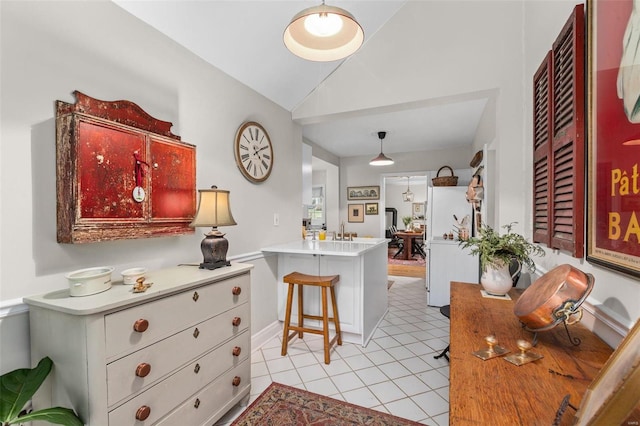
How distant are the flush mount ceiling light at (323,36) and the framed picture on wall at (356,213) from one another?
4666 millimetres

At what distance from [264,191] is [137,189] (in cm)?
130

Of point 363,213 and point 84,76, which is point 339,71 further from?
point 363,213

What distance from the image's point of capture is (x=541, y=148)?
5.63 feet

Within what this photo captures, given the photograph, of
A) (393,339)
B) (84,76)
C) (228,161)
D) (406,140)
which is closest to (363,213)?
(406,140)

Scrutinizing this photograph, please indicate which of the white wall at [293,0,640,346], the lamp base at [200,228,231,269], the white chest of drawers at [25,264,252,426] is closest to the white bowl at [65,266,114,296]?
the white chest of drawers at [25,264,252,426]

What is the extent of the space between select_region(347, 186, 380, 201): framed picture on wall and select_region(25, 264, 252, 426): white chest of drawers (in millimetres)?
4697

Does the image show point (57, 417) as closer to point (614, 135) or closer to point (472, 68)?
point (614, 135)

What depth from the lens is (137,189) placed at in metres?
1.66

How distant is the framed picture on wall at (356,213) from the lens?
630cm

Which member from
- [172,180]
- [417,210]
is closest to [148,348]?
[172,180]

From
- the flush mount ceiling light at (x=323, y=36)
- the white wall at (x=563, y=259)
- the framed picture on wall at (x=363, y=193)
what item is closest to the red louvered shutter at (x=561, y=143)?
the white wall at (x=563, y=259)

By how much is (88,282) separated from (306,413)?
4.63ft

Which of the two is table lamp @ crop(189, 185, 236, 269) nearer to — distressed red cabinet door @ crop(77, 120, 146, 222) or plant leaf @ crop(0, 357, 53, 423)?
distressed red cabinet door @ crop(77, 120, 146, 222)

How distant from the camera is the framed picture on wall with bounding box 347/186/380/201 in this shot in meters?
6.15
